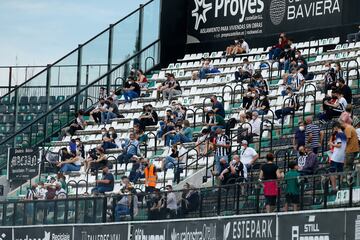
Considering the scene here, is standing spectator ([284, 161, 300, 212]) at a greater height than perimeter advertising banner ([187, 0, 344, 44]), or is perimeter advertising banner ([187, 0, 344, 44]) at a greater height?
perimeter advertising banner ([187, 0, 344, 44])

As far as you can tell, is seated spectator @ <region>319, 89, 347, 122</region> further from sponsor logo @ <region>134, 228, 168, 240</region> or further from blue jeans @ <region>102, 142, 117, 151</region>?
blue jeans @ <region>102, 142, 117, 151</region>

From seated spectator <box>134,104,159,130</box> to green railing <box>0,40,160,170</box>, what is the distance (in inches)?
198

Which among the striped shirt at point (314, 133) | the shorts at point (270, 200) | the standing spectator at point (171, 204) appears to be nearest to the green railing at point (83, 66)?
the striped shirt at point (314, 133)

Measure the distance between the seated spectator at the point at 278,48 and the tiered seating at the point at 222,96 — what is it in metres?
0.34

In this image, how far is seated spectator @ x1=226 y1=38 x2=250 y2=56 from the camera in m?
45.5

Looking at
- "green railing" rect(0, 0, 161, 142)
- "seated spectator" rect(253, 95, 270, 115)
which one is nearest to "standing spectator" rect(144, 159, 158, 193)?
"seated spectator" rect(253, 95, 270, 115)

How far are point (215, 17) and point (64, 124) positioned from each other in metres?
6.30

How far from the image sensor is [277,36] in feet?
151

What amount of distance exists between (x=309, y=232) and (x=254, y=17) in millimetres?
22032

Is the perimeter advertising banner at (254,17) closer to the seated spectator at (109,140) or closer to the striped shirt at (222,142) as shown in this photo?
the seated spectator at (109,140)

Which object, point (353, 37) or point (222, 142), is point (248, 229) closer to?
point (222, 142)

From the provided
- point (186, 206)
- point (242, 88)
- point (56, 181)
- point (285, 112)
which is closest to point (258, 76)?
point (242, 88)

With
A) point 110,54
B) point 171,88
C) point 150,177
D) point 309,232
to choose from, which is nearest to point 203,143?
point 150,177

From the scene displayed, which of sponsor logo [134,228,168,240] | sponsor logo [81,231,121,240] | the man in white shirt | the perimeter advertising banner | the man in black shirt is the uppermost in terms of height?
the perimeter advertising banner
